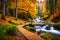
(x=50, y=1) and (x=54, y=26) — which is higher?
(x=50, y=1)

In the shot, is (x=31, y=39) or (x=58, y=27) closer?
(x=31, y=39)

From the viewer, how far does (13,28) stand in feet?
37.3

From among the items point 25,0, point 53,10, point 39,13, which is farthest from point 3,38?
point 39,13

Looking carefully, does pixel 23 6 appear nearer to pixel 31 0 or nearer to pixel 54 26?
pixel 31 0

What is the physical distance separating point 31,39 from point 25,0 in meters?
18.9

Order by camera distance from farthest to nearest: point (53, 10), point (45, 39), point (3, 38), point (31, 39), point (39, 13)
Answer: point (39, 13) → point (53, 10) → point (45, 39) → point (31, 39) → point (3, 38)

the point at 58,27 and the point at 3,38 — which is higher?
the point at 3,38

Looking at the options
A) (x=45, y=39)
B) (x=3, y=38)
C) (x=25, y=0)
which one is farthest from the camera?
(x=25, y=0)

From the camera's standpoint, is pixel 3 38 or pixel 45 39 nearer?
pixel 3 38

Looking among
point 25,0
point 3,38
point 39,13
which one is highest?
point 25,0

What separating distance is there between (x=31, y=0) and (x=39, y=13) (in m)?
43.4

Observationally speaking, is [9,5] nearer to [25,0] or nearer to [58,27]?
[25,0]

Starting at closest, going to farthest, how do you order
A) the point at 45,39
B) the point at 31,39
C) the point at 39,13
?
the point at 31,39
the point at 45,39
the point at 39,13

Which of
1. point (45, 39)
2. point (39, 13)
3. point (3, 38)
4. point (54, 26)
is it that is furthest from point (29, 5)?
point (39, 13)
